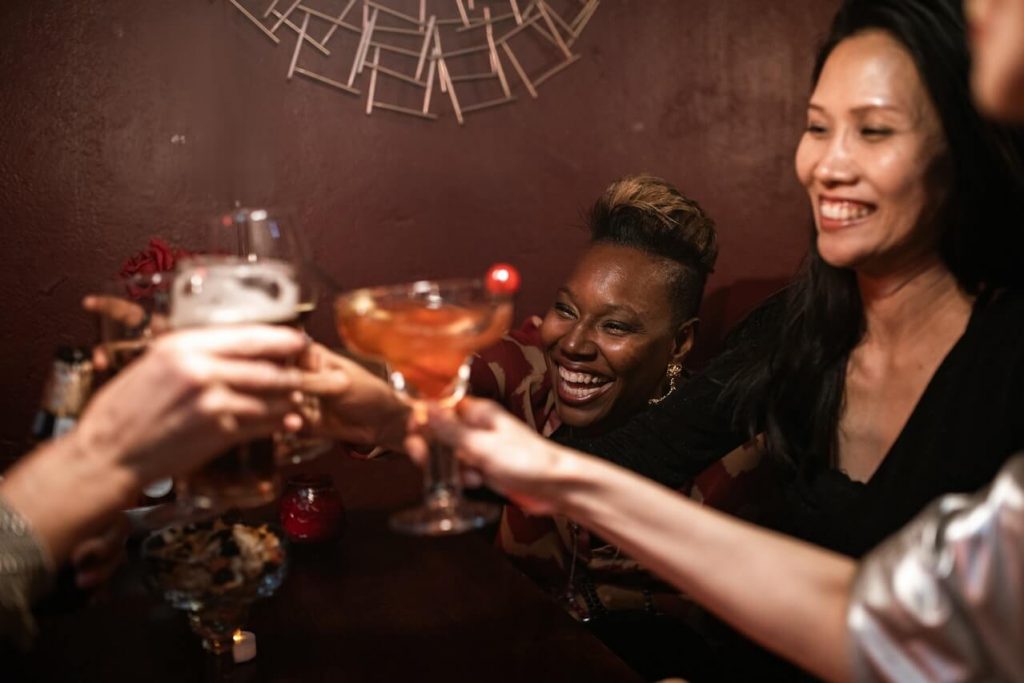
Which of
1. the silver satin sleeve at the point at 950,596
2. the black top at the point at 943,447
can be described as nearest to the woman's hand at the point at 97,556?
the silver satin sleeve at the point at 950,596

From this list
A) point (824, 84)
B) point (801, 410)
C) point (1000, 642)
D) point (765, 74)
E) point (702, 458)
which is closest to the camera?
point (1000, 642)

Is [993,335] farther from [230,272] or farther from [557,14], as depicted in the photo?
A: [557,14]

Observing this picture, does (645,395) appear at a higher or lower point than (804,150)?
lower

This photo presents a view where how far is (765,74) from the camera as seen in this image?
10.5ft

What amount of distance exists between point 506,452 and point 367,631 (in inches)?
20.7

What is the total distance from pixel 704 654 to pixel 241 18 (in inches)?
83.4

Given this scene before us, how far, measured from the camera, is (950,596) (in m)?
1.00

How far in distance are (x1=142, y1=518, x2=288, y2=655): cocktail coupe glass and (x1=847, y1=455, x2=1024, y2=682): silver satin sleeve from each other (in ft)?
2.86

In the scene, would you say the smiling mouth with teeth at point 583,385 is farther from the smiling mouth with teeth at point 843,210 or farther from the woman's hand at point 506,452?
the woman's hand at point 506,452

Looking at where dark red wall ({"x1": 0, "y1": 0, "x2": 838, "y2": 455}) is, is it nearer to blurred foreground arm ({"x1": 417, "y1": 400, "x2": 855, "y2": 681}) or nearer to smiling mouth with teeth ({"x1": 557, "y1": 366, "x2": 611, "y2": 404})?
smiling mouth with teeth ({"x1": 557, "y1": 366, "x2": 611, "y2": 404})

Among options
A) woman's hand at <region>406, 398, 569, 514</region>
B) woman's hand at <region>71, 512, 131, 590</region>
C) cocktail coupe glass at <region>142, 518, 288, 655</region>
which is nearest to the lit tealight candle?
cocktail coupe glass at <region>142, 518, 288, 655</region>

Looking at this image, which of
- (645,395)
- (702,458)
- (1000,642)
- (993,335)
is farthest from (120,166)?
(1000,642)

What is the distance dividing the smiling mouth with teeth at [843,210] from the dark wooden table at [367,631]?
0.85 metres

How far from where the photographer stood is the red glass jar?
77.9 inches
